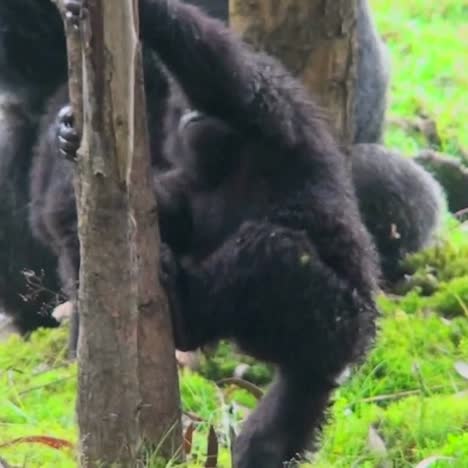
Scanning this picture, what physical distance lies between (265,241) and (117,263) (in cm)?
53

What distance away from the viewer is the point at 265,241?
3379mm

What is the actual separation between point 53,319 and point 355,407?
6.30 feet

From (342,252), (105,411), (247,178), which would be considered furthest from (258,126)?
(105,411)

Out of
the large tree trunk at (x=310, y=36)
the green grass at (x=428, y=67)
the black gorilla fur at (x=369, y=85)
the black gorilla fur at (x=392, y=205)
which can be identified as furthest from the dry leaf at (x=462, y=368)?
the green grass at (x=428, y=67)

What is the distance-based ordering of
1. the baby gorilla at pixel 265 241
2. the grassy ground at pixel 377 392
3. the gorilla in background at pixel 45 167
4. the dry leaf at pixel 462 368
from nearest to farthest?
the baby gorilla at pixel 265 241
the grassy ground at pixel 377 392
the gorilla in background at pixel 45 167
the dry leaf at pixel 462 368

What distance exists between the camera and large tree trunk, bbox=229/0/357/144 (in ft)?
15.8

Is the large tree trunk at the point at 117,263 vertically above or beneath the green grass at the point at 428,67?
above

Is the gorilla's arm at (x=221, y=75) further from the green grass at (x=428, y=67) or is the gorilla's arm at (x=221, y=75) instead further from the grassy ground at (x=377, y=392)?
the green grass at (x=428, y=67)

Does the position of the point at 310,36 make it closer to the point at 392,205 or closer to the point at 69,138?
the point at 392,205

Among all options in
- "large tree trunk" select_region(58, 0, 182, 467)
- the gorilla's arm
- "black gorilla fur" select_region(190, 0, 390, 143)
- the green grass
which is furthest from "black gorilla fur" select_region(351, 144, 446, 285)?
"large tree trunk" select_region(58, 0, 182, 467)

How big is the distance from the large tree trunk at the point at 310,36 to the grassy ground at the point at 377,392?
3.15 ft

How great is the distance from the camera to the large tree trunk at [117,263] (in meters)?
2.83

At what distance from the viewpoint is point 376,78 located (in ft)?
21.2

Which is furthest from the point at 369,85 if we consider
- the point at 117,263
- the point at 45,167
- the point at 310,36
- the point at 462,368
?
the point at 117,263
